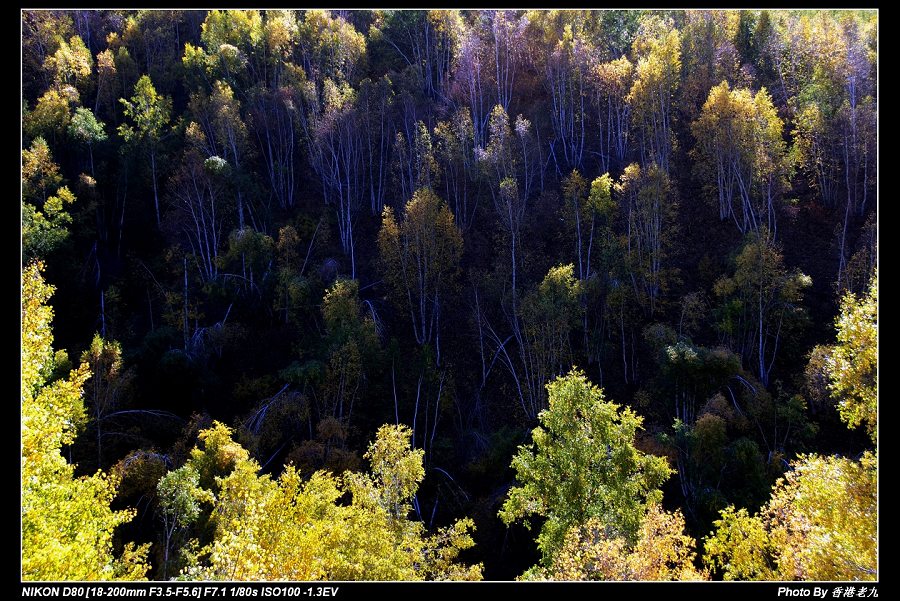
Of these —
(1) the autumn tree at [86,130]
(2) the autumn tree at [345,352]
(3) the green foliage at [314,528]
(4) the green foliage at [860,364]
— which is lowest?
(2) the autumn tree at [345,352]

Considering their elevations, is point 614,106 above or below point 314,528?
above

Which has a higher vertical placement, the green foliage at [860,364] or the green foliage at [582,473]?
the green foliage at [860,364]

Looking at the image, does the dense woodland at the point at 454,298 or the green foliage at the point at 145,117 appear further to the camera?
the green foliage at the point at 145,117

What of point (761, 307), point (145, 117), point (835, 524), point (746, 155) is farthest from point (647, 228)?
point (145, 117)

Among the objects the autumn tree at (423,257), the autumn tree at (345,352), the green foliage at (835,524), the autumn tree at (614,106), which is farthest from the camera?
the autumn tree at (614,106)

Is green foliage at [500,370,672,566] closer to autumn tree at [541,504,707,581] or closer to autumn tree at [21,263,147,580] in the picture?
autumn tree at [541,504,707,581]

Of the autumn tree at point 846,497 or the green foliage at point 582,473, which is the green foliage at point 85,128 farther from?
the autumn tree at point 846,497

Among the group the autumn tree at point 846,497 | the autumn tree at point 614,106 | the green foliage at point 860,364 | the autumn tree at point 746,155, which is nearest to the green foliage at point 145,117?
the autumn tree at point 614,106

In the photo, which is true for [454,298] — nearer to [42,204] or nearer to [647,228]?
[647,228]
